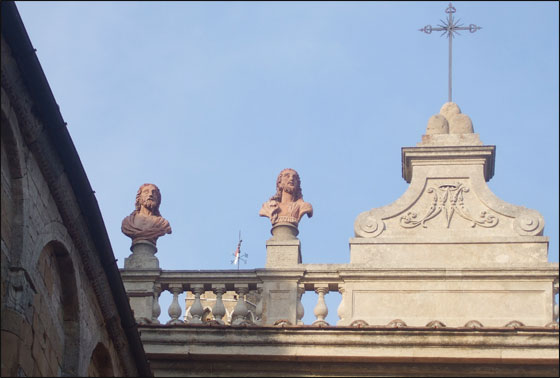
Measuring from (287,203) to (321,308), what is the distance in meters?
1.68

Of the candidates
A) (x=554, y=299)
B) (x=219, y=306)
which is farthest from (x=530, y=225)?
(x=219, y=306)

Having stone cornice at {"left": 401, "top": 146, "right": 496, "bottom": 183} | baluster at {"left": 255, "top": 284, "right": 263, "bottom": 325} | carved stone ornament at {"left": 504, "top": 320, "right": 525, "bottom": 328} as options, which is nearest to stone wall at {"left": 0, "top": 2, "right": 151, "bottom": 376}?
baluster at {"left": 255, "top": 284, "right": 263, "bottom": 325}

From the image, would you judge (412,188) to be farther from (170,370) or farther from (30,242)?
(30,242)

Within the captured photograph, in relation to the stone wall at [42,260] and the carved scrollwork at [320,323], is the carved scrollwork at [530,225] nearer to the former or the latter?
the carved scrollwork at [320,323]

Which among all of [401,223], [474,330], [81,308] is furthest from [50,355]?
[401,223]

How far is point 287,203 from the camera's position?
19.7 meters

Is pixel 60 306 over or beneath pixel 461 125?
beneath

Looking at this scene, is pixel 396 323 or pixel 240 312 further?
pixel 240 312

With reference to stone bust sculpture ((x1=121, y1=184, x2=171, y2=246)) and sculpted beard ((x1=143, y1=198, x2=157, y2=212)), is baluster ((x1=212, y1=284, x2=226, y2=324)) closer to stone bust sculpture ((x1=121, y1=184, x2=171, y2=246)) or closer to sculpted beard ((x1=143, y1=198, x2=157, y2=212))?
stone bust sculpture ((x1=121, y1=184, x2=171, y2=246))

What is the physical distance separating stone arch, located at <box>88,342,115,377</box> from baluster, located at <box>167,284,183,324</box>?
3067mm

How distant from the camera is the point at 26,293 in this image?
12586mm

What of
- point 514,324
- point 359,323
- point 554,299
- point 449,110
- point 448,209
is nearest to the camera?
point 514,324

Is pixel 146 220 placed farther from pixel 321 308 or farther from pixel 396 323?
pixel 396 323

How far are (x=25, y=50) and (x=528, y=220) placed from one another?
30.1ft
